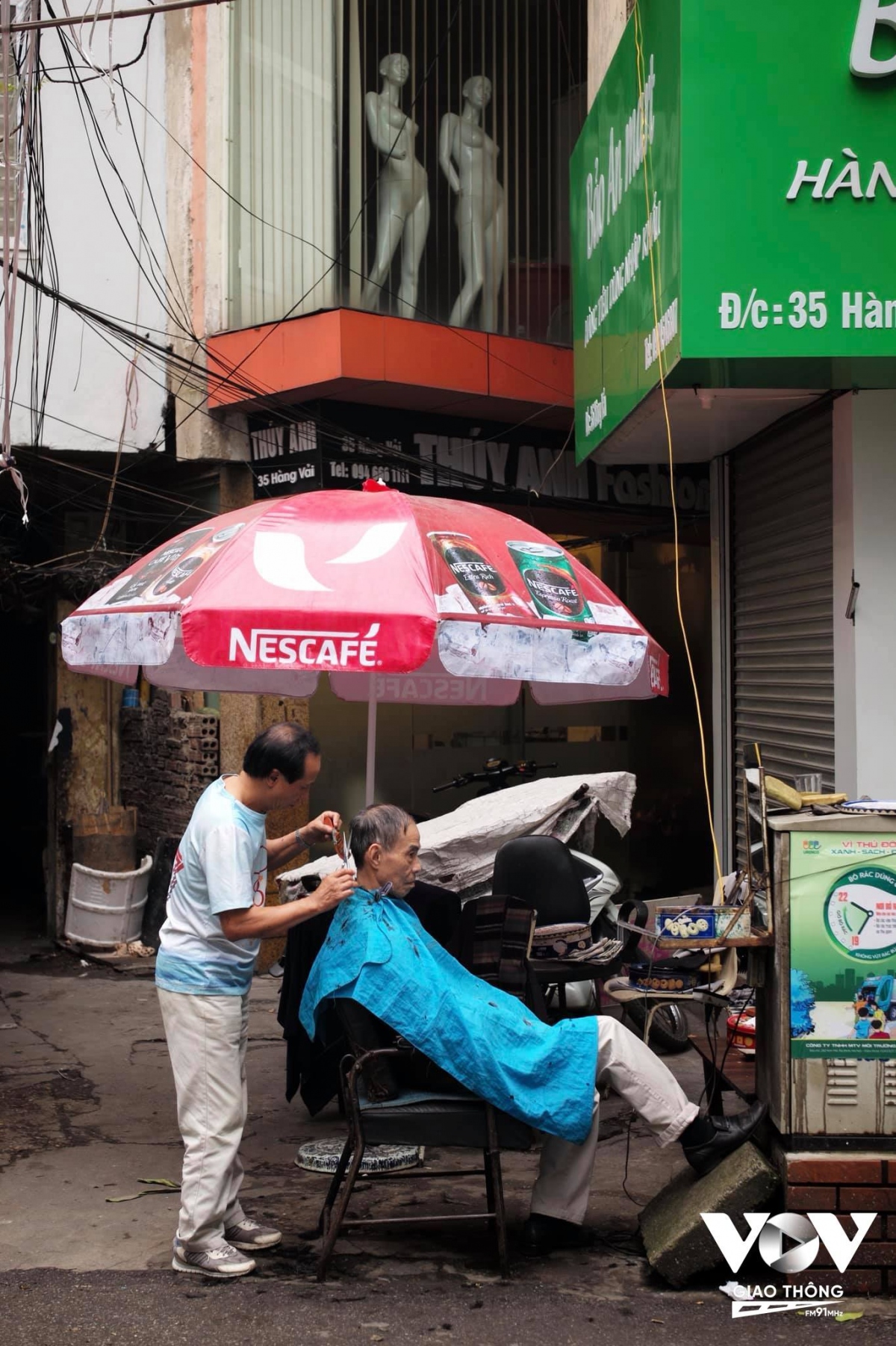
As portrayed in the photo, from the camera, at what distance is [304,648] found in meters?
4.24

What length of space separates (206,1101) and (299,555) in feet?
6.06

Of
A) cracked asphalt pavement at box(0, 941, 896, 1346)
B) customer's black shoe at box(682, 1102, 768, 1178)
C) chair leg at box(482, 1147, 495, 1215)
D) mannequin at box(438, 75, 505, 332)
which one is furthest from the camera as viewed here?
mannequin at box(438, 75, 505, 332)

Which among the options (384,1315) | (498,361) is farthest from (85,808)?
(384,1315)

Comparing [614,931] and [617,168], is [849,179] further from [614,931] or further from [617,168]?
[614,931]

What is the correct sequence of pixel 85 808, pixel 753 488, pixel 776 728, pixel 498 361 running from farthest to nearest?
pixel 85 808 < pixel 498 361 < pixel 753 488 < pixel 776 728

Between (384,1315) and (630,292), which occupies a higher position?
(630,292)

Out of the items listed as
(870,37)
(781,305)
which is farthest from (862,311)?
(870,37)

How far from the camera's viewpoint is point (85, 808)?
35.5 ft

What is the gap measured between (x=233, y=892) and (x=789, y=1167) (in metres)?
1.90

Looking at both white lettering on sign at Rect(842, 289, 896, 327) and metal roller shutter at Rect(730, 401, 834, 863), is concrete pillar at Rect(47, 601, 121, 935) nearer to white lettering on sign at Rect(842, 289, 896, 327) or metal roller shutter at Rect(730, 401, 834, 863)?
metal roller shutter at Rect(730, 401, 834, 863)

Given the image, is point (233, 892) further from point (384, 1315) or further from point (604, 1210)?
point (604, 1210)

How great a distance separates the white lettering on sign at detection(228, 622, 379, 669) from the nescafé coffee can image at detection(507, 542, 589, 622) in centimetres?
74

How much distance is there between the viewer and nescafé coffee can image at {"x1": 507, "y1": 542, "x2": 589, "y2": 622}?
4.76 meters

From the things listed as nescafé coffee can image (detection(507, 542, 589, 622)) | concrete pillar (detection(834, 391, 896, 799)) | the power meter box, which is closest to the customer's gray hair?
nescafé coffee can image (detection(507, 542, 589, 622))
